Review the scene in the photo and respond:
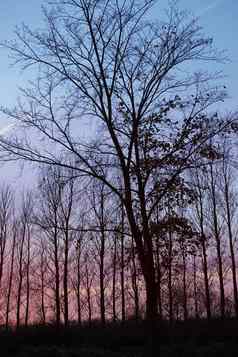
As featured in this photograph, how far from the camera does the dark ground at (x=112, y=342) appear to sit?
13.8 metres

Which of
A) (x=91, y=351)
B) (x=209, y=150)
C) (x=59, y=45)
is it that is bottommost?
(x=91, y=351)

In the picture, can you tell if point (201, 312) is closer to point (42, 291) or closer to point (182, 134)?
point (42, 291)

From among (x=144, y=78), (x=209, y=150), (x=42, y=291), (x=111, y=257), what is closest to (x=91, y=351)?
(x=209, y=150)

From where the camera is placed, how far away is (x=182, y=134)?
1195cm

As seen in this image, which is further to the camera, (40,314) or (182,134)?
(40,314)

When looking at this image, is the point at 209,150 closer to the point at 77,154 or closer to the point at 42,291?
the point at 77,154

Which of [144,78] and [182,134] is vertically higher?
[144,78]

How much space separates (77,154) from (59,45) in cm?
318

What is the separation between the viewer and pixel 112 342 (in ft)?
58.7

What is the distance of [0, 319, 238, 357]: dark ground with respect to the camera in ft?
45.2

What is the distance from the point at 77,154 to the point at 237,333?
1193 centimetres

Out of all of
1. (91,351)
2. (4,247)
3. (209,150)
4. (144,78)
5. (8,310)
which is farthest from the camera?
(8,310)

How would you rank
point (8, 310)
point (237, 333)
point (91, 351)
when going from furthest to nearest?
point (8, 310) < point (237, 333) < point (91, 351)

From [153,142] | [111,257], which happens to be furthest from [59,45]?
[111,257]
